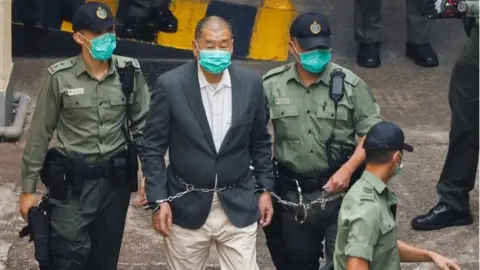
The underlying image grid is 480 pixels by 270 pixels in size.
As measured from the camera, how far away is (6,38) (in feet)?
29.4

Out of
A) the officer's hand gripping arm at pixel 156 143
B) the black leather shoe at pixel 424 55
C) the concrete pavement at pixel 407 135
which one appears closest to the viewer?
the officer's hand gripping arm at pixel 156 143

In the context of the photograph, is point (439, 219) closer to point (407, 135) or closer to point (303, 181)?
point (407, 135)

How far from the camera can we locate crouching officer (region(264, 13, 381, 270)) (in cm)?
607

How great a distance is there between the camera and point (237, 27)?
408 inches

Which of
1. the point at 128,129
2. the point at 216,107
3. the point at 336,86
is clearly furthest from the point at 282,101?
the point at 128,129

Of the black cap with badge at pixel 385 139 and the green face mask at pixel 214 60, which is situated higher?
the green face mask at pixel 214 60

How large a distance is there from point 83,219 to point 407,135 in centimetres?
394

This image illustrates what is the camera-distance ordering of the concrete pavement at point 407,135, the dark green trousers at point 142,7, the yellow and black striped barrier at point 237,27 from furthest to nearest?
the yellow and black striped barrier at point 237,27
the dark green trousers at point 142,7
the concrete pavement at point 407,135

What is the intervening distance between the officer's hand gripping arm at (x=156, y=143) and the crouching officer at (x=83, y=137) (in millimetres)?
328

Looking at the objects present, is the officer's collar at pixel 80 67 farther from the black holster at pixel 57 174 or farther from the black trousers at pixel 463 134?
the black trousers at pixel 463 134

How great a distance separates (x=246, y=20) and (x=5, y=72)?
2426 millimetres

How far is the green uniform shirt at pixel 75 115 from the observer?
6031 millimetres

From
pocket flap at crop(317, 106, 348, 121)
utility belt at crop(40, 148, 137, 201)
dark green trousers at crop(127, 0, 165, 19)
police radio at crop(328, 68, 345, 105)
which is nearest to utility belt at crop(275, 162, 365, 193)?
pocket flap at crop(317, 106, 348, 121)

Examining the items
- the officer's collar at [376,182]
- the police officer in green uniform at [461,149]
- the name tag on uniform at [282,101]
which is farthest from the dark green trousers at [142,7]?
the officer's collar at [376,182]
